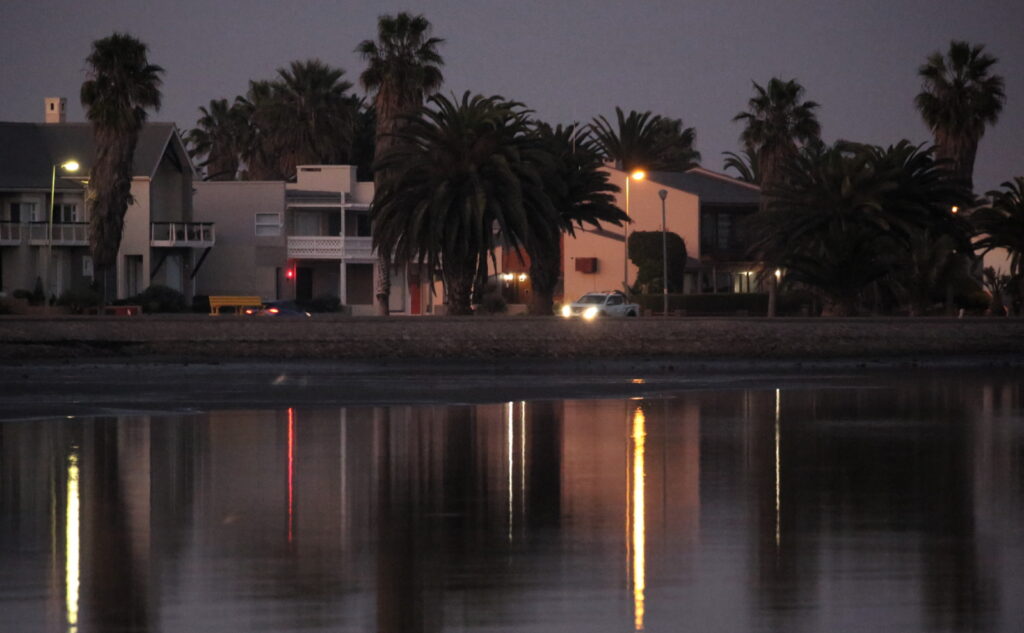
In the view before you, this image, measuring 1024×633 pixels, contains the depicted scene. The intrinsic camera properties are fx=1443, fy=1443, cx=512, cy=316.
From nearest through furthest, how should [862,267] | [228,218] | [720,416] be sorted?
[720,416]
[862,267]
[228,218]

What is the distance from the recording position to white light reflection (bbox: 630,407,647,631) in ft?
30.8

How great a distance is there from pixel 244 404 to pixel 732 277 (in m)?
57.5

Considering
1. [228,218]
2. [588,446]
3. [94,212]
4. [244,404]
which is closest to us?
[588,446]

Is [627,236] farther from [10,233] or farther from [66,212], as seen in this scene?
[10,233]

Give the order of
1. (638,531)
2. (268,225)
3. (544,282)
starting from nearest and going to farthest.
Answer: (638,531) → (544,282) → (268,225)

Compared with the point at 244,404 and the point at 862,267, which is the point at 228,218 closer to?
the point at 862,267

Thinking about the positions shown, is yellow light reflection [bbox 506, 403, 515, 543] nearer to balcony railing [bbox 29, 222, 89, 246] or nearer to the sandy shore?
the sandy shore

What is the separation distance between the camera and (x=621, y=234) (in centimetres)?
7575

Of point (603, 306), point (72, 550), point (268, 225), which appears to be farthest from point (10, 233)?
point (72, 550)

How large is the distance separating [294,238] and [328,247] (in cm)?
171

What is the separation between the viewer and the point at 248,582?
1005 centimetres

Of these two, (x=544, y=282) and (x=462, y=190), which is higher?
(x=462, y=190)

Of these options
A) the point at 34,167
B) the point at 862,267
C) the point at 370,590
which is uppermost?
the point at 34,167

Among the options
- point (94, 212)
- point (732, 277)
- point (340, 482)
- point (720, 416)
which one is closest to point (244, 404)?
point (720, 416)
